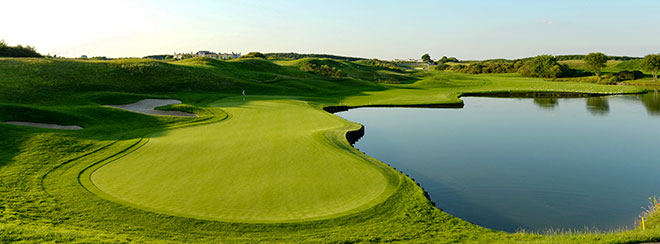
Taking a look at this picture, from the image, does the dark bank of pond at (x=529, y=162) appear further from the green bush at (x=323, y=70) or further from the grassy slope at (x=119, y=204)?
the green bush at (x=323, y=70)

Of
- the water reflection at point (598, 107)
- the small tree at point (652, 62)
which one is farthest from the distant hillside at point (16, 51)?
the small tree at point (652, 62)

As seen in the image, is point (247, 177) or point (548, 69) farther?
point (548, 69)

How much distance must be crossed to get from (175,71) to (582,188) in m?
57.2

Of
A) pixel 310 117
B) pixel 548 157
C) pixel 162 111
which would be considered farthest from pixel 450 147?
pixel 162 111

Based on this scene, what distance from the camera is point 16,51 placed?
64.6m

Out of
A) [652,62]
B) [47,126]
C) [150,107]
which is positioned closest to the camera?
[47,126]

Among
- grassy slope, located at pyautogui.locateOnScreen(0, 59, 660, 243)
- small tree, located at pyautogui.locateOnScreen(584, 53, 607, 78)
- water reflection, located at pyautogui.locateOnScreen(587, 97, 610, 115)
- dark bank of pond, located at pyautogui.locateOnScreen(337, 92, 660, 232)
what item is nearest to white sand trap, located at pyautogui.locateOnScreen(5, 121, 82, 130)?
grassy slope, located at pyautogui.locateOnScreen(0, 59, 660, 243)

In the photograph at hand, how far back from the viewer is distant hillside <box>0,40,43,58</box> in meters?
62.5

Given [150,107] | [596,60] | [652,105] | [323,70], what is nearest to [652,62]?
[596,60]

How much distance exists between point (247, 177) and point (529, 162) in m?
15.9

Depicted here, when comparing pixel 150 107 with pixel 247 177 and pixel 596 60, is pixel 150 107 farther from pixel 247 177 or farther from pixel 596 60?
pixel 596 60

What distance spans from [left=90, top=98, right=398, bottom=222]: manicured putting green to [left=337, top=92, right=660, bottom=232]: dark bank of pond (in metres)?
3.93

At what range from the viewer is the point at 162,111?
112 ft

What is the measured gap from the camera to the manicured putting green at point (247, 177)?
11.6 m
